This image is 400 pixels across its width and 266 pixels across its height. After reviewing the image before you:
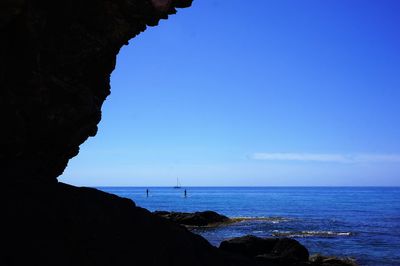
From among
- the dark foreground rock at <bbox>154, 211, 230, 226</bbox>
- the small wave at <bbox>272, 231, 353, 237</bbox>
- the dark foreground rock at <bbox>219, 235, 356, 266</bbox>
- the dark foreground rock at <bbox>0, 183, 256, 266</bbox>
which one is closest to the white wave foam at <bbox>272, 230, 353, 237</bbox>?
the small wave at <bbox>272, 231, 353, 237</bbox>

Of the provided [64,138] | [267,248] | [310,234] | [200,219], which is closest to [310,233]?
[310,234]

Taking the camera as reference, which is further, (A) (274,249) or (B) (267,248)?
(B) (267,248)

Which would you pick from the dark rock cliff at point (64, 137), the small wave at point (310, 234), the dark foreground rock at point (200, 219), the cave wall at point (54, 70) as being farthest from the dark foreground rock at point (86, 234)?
the dark foreground rock at point (200, 219)

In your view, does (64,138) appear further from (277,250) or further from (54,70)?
(277,250)

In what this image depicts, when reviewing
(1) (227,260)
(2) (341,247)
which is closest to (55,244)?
(1) (227,260)

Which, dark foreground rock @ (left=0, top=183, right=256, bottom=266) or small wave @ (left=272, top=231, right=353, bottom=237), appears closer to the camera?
dark foreground rock @ (left=0, top=183, right=256, bottom=266)

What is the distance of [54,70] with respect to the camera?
22.6 metres

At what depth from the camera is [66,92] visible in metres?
23.2

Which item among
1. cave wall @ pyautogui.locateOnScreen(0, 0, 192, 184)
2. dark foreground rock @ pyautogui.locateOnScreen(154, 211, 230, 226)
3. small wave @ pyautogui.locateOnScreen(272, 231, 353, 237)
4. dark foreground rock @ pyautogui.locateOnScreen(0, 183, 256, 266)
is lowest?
small wave @ pyautogui.locateOnScreen(272, 231, 353, 237)

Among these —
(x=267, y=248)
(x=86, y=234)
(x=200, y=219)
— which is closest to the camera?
(x=86, y=234)

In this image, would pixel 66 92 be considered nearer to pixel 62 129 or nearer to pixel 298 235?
pixel 62 129

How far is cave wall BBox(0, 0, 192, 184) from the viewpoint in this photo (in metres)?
20.4

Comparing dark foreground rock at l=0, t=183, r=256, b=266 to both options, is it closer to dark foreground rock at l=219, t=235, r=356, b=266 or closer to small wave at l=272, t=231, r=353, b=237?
dark foreground rock at l=219, t=235, r=356, b=266

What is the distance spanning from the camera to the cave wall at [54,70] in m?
20.4
